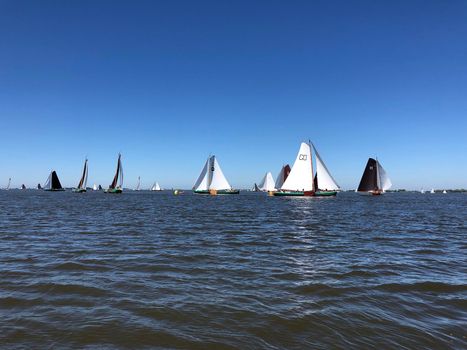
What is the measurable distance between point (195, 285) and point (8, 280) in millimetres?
5228

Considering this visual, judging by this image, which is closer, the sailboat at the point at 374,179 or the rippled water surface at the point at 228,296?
the rippled water surface at the point at 228,296

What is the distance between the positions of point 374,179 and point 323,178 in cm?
2785

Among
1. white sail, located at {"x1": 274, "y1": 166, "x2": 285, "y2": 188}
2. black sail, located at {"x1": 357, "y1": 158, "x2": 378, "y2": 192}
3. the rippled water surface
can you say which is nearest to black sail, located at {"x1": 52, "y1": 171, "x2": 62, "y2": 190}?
white sail, located at {"x1": 274, "y1": 166, "x2": 285, "y2": 188}

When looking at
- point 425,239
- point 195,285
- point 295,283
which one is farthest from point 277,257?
point 425,239

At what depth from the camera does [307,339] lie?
5.68 metres

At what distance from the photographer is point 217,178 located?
108m

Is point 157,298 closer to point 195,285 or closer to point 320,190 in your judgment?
point 195,285

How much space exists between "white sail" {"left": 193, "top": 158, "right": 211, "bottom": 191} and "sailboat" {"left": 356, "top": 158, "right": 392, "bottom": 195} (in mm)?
53138

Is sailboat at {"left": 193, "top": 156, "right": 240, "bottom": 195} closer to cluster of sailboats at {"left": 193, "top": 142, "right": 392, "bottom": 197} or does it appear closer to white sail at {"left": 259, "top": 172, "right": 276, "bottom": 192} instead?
cluster of sailboats at {"left": 193, "top": 142, "right": 392, "bottom": 197}

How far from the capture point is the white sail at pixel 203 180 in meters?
109

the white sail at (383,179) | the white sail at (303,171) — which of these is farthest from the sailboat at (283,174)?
the white sail at (383,179)

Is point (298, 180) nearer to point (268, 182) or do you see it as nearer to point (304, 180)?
point (304, 180)

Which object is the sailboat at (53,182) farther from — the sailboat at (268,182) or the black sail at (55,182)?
the sailboat at (268,182)

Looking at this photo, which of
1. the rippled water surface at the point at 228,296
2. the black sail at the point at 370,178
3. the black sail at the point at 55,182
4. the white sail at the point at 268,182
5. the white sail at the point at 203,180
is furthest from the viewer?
Answer: the black sail at the point at 55,182
